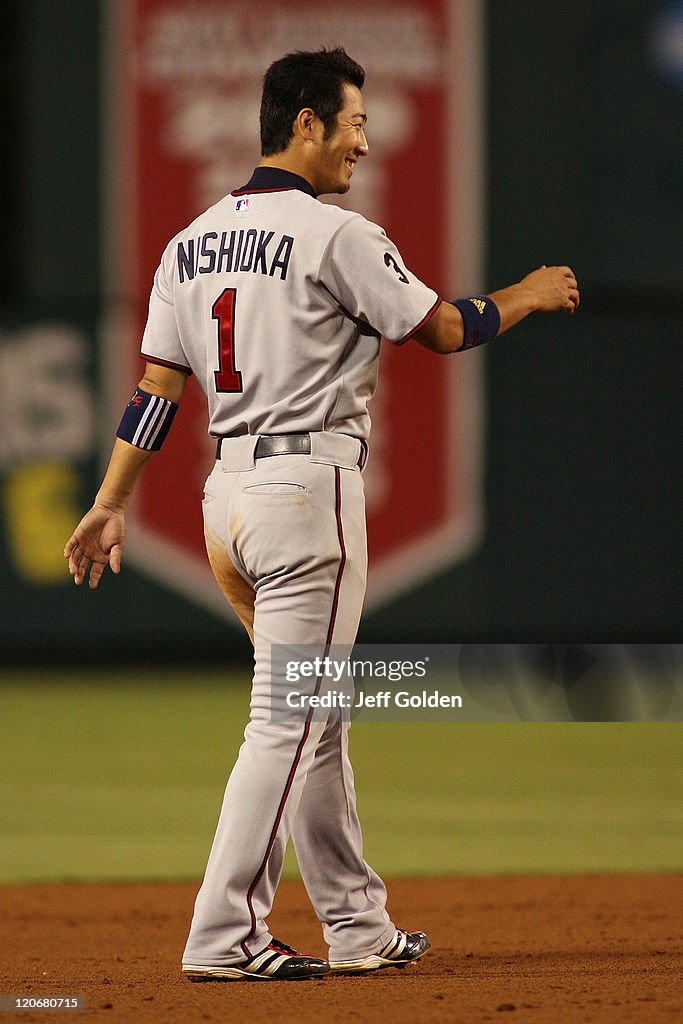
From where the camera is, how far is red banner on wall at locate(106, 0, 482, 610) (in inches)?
355

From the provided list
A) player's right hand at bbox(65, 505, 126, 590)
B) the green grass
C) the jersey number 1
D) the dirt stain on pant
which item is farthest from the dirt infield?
the jersey number 1

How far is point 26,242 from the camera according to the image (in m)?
9.34

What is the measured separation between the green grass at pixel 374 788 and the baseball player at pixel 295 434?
1.80 m

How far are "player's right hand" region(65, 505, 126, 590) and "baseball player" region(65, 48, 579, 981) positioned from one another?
0.03 feet

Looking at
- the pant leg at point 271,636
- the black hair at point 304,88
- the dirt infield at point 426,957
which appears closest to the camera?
the dirt infield at point 426,957

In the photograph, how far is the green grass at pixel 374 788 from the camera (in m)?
5.09

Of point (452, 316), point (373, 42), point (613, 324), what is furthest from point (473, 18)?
point (452, 316)

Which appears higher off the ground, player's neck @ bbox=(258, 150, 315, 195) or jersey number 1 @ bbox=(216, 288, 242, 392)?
player's neck @ bbox=(258, 150, 315, 195)

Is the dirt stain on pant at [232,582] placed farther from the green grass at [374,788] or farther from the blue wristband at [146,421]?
the green grass at [374,788]

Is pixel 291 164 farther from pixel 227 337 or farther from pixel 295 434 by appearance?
pixel 295 434

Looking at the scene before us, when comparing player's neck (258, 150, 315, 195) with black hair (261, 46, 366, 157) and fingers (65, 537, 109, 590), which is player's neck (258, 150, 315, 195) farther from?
fingers (65, 537, 109, 590)

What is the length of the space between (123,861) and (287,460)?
2409 mm

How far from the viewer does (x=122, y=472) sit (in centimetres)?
323

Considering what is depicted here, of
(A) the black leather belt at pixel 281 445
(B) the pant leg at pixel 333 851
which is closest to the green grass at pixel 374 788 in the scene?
(B) the pant leg at pixel 333 851
